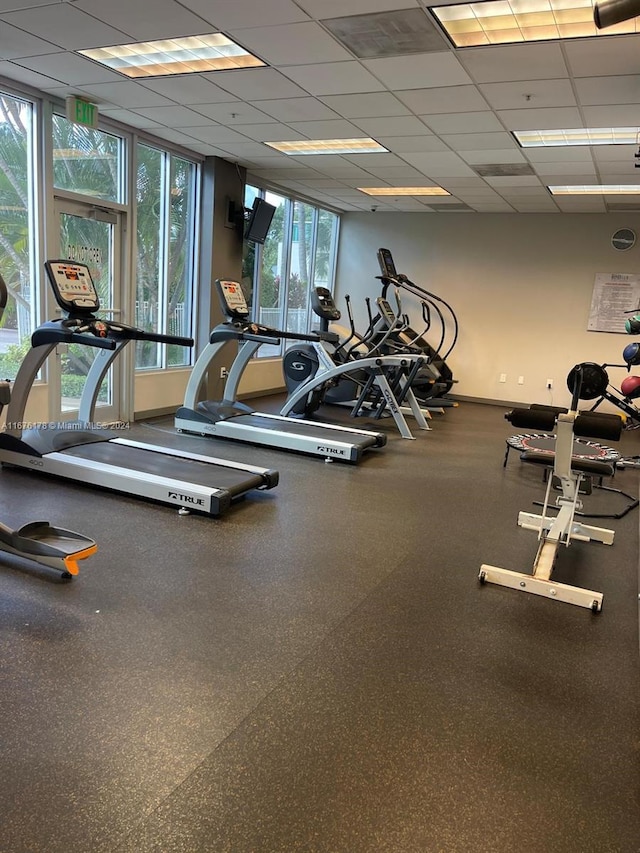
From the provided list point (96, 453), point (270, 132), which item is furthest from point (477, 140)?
point (96, 453)

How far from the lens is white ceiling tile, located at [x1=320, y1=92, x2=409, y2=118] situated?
452 cm

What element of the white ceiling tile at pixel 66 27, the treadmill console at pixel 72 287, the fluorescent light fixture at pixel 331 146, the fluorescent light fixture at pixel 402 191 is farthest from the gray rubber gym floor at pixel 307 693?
the fluorescent light fixture at pixel 402 191

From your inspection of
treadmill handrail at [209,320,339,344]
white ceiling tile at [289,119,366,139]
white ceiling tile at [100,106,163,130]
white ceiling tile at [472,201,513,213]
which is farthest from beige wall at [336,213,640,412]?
white ceiling tile at [100,106,163,130]

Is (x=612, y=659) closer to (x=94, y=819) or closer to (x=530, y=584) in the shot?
(x=530, y=584)

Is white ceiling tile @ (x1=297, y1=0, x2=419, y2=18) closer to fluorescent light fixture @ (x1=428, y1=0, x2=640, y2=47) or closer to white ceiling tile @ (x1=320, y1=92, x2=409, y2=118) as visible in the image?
fluorescent light fixture @ (x1=428, y1=0, x2=640, y2=47)

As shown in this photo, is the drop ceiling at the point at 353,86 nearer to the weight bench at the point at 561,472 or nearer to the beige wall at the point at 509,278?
the weight bench at the point at 561,472

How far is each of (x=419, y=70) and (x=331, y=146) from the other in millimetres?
2374

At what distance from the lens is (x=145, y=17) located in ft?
11.5

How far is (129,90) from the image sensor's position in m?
4.77

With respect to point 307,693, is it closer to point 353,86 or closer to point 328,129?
point 353,86

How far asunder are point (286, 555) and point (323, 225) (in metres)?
7.85

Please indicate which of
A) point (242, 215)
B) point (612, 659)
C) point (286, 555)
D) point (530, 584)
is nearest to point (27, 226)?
point (242, 215)

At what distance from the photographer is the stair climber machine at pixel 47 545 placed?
2834 mm

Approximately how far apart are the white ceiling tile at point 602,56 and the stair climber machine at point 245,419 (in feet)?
9.53
